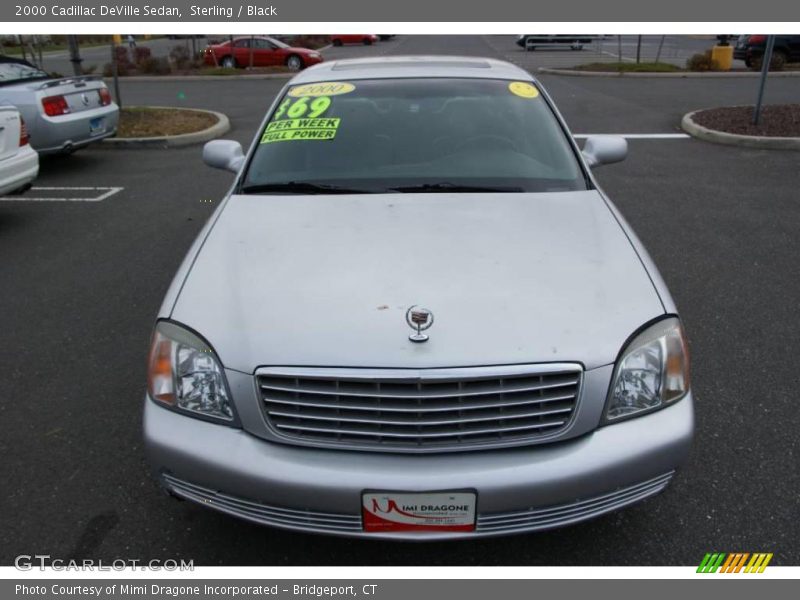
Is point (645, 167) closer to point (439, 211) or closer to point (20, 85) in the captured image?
point (439, 211)

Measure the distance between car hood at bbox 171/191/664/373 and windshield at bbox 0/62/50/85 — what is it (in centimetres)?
661

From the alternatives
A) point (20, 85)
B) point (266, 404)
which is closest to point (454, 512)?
point (266, 404)

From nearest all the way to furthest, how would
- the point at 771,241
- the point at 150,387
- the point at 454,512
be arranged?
the point at 454,512, the point at 150,387, the point at 771,241

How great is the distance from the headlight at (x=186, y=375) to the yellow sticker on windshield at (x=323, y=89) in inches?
75.4

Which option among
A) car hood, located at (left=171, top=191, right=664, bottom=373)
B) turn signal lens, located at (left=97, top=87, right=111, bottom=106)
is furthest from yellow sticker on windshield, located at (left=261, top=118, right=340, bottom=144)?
turn signal lens, located at (left=97, top=87, right=111, bottom=106)

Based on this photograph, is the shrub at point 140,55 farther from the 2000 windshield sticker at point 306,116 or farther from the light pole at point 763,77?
the 2000 windshield sticker at point 306,116

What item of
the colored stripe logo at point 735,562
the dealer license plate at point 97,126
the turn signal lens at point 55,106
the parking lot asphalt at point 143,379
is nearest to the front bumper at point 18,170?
the parking lot asphalt at point 143,379

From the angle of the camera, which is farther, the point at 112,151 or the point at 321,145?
the point at 112,151

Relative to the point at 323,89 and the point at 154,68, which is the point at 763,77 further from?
the point at 154,68

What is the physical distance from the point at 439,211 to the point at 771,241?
3989mm

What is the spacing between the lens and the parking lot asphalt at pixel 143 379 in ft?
8.32

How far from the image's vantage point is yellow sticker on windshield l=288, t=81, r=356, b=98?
3.75 metres

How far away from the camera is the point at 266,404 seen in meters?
2.16

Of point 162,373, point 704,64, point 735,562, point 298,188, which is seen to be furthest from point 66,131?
point 704,64
